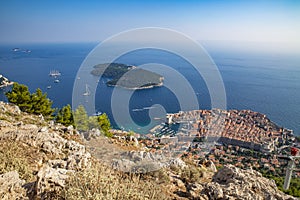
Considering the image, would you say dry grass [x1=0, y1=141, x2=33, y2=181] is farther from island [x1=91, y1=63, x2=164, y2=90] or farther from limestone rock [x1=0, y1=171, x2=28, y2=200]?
island [x1=91, y1=63, x2=164, y2=90]

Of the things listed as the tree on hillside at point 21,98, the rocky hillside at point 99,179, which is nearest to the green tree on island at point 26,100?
the tree on hillside at point 21,98

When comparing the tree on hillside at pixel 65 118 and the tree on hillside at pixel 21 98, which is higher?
the tree on hillside at pixel 21 98

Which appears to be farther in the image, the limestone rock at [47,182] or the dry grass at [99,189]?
the limestone rock at [47,182]

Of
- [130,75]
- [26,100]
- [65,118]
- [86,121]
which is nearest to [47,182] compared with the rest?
[86,121]

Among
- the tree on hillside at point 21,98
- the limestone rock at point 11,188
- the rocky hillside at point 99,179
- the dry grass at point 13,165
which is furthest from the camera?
the tree on hillside at point 21,98

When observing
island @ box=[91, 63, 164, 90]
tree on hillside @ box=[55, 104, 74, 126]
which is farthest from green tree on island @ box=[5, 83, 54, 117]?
island @ box=[91, 63, 164, 90]

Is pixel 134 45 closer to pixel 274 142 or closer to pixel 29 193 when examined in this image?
pixel 29 193

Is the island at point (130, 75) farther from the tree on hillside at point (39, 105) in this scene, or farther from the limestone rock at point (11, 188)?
the limestone rock at point (11, 188)
